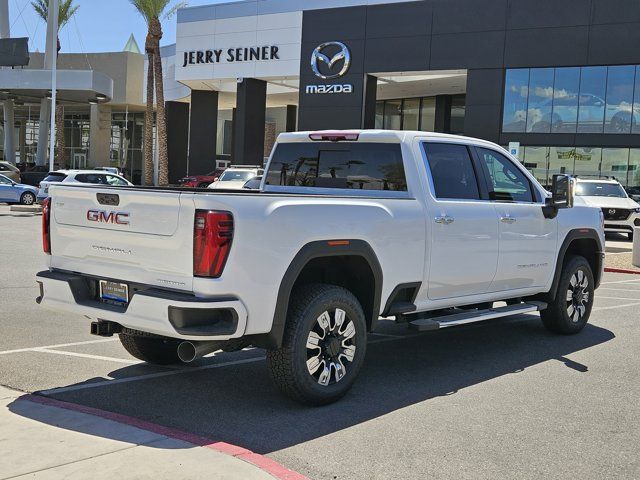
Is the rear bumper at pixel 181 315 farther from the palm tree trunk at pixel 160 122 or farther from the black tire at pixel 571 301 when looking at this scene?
the palm tree trunk at pixel 160 122

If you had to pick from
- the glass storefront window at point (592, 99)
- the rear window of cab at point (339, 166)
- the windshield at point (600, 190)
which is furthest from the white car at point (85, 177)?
the glass storefront window at point (592, 99)

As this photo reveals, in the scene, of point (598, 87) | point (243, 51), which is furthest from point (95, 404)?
point (243, 51)

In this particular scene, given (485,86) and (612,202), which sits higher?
(485,86)

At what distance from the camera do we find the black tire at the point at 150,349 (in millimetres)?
6371

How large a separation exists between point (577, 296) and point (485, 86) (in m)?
27.0

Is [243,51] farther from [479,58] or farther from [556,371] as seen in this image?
[556,371]

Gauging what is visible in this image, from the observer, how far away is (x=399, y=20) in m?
35.4

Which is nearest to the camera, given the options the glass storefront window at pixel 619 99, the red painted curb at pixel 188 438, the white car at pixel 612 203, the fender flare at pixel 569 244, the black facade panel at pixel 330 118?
the red painted curb at pixel 188 438

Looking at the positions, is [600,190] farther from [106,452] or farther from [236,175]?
[106,452]

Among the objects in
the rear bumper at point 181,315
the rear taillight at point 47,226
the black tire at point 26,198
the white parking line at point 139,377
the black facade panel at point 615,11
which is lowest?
the white parking line at point 139,377

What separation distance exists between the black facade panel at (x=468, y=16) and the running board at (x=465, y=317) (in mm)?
28129

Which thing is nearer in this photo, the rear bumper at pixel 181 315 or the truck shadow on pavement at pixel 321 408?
the rear bumper at pixel 181 315

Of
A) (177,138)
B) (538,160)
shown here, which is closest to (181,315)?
(538,160)

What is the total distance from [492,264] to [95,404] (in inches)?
146
